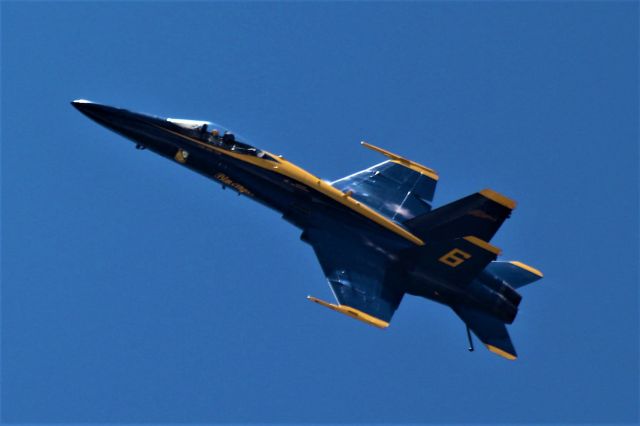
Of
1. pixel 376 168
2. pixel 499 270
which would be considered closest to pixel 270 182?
pixel 376 168

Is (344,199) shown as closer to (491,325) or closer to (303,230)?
(303,230)

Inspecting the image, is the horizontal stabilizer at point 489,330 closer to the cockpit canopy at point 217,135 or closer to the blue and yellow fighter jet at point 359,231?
the blue and yellow fighter jet at point 359,231

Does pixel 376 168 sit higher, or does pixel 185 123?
pixel 376 168

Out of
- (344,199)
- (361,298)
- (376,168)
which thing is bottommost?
(361,298)

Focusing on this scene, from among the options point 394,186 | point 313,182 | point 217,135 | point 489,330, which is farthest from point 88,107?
point 489,330

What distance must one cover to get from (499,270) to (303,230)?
21.9 ft

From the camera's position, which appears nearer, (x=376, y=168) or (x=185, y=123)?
(x=185, y=123)

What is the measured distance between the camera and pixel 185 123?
3966 cm

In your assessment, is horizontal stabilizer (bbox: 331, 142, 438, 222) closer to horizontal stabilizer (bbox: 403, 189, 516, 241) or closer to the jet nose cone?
horizontal stabilizer (bbox: 403, 189, 516, 241)

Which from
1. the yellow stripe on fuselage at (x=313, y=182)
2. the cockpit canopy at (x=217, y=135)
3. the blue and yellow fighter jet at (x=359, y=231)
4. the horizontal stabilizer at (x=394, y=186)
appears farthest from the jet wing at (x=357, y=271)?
the cockpit canopy at (x=217, y=135)

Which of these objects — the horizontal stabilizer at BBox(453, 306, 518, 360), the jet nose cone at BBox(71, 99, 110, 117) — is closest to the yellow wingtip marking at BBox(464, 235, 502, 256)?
the horizontal stabilizer at BBox(453, 306, 518, 360)

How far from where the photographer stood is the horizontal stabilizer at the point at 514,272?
1617 inches

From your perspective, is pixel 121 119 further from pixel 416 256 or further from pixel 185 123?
pixel 416 256

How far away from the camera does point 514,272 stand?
136ft
